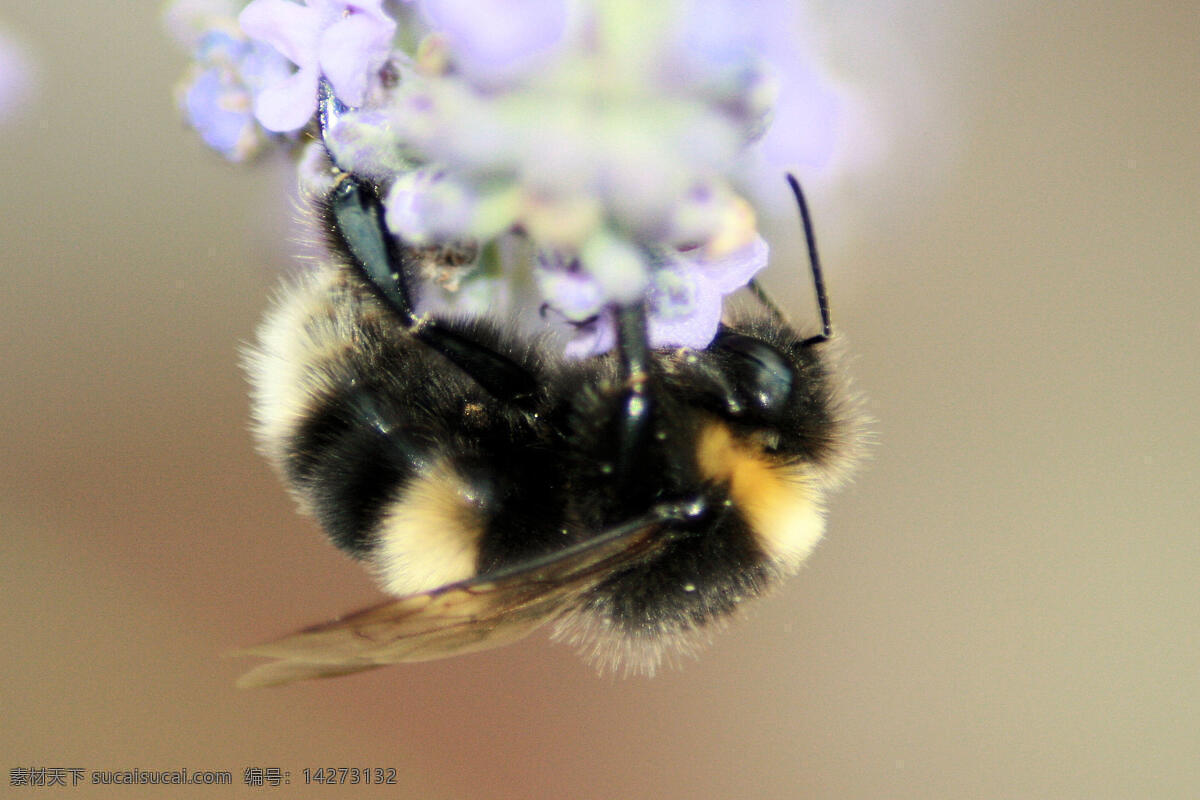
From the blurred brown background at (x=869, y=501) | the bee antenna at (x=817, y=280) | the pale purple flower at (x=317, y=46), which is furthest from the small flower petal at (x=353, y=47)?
the blurred brown background at (x=869, y=501)

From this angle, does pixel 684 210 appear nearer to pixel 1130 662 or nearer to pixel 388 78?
pixel 388 78

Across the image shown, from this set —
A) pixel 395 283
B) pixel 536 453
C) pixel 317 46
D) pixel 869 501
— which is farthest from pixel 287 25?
pixel 869 501

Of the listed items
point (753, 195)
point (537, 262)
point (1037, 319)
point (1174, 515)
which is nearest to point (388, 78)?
point (537, 262)

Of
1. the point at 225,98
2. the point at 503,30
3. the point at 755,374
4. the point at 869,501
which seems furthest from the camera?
the point at 869,501

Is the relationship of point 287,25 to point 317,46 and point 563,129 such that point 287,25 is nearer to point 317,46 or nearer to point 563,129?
point 317,46

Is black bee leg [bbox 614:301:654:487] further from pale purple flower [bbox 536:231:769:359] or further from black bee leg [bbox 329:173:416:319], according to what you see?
black bee leg [bbox 329:173:416:319]

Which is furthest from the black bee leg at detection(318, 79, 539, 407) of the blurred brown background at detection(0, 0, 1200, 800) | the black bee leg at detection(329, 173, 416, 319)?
the blurred brown background at detection(0, 0, 1200, 800)
